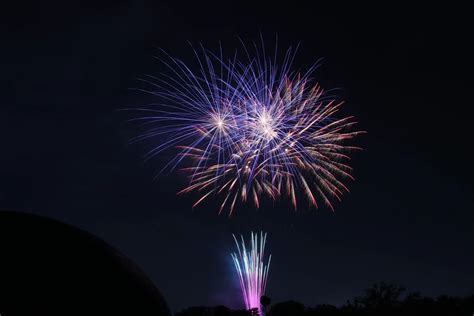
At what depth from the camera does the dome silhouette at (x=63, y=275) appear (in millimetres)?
14625

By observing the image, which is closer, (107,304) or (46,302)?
(46,302)

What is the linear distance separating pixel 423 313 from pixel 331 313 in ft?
26.5

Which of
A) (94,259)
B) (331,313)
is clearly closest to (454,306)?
(331,313)

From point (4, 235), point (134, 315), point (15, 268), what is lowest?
point (134, 315)

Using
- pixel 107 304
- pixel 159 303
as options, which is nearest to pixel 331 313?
pixel 159 303

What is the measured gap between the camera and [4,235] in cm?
1620

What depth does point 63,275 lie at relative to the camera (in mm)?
15578

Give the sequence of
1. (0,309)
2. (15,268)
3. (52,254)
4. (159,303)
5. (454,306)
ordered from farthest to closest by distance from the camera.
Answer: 1. (454,306)
2. (159,303)
3. (52,254)
4. (15,268)
5. (0,309)

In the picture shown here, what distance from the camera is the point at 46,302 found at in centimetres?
1464

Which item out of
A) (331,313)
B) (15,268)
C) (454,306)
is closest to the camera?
(15,268)

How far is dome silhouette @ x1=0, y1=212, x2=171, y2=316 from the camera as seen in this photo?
48.0 feet

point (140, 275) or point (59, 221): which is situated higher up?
point (59, 221)

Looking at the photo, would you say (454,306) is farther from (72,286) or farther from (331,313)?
(72,286)

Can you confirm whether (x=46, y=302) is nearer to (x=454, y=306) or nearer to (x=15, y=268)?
(x=15, y=268)
